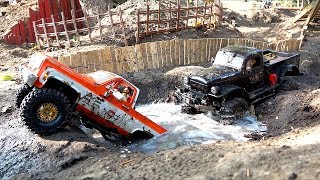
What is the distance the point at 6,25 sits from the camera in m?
18.9

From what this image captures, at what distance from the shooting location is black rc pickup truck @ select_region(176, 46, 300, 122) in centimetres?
1123

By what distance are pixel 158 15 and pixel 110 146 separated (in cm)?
925

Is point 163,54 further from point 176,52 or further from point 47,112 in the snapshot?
point 47,112

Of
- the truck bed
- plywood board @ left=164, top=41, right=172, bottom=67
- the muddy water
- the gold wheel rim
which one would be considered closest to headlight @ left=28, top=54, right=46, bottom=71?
the gold wheel rim

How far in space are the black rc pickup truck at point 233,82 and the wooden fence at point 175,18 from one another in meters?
5.42

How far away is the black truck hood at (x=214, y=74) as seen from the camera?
1130 cm

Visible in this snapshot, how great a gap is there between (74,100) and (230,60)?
17.3 feet

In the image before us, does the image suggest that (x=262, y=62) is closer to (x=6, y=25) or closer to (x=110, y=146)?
(x=110, y=146)

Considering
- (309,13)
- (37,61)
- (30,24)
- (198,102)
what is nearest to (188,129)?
(198,102)

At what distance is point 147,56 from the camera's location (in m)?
14.5

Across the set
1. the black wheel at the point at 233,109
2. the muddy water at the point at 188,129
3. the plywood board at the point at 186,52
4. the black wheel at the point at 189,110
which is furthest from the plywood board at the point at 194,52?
the black wheel at the point at 233,109

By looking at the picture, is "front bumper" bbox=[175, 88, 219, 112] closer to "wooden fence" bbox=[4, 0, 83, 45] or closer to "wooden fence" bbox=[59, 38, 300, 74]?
"wooden fence" bbox=[59, 38, 300, 74]

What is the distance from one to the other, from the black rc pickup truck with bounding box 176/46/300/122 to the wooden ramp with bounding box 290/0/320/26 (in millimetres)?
8486

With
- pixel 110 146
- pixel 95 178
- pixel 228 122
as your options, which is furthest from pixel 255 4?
pixel 95 178
